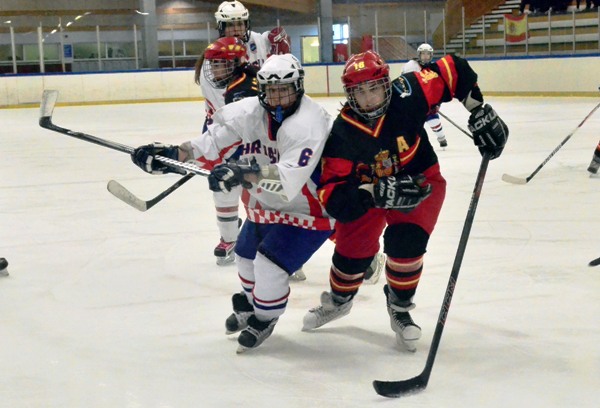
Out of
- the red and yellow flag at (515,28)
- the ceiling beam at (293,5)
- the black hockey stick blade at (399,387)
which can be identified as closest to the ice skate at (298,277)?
the black hockey stick blade at (399,387)

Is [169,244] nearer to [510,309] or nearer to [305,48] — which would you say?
[510,309]

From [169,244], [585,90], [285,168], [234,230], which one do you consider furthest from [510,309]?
[585,90]

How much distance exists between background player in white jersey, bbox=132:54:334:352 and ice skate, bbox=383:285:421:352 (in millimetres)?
297

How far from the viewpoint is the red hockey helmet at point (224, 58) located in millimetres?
3359

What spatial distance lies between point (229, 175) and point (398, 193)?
0.46 meters

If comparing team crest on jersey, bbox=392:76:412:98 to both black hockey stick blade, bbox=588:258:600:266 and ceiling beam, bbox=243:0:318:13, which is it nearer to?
black hockey stick blade, bbox=588:258:600:266

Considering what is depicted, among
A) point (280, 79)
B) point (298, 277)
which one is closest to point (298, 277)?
point (298, 277)

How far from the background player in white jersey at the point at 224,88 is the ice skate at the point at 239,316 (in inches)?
27.9

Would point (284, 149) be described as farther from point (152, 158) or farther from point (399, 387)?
point (399, 387)

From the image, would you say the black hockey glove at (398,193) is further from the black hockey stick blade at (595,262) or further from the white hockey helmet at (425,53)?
the white hockey helmet at (425,53)

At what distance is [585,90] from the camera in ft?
Answer: 40.3

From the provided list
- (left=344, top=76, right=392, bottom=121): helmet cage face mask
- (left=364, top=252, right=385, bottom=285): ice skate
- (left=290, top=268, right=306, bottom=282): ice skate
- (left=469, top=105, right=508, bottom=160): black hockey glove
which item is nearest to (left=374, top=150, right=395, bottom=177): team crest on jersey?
(left=344, top=76, right=392, bottom=121): helmet cage face mask

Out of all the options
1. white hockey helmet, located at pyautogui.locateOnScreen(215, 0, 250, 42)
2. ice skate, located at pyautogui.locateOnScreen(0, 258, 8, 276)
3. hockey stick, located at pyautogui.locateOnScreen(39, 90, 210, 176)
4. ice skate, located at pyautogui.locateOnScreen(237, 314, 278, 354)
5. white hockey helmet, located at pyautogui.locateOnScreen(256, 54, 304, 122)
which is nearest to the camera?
white hockey helmet, located at pyautogui.locateOnScreen(256, 54, 304, 122)

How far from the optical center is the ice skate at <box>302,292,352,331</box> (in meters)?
2.76
